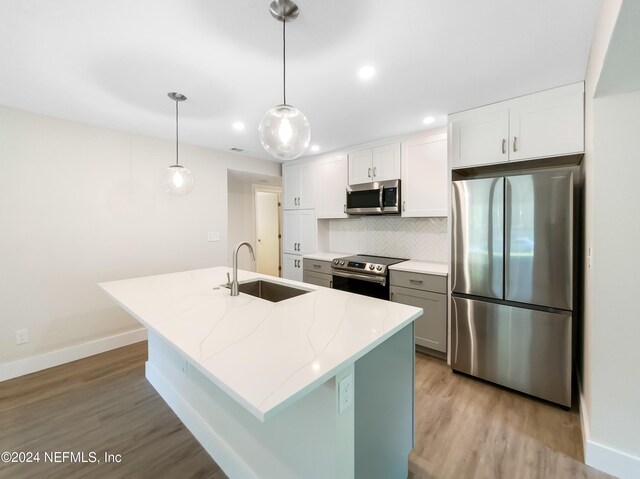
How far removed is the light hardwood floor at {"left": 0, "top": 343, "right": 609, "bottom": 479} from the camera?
154cm

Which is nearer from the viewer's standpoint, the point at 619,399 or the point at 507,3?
the point at 507,3

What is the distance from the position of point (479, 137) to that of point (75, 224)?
3.86 meters

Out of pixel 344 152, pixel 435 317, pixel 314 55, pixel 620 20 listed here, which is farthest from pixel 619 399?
pixel 344 152

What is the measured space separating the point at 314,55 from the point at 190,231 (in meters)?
2.70

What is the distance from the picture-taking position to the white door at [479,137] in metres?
2.27

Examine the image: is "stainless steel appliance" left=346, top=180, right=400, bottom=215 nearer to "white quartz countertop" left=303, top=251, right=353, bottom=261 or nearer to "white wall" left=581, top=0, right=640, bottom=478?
"white quartz countertop" left=303, top=251, right=353, bottom=261

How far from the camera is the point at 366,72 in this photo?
1.85m

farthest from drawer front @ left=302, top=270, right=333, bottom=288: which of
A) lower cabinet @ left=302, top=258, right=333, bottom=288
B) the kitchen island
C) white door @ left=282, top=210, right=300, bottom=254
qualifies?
the kitchen island

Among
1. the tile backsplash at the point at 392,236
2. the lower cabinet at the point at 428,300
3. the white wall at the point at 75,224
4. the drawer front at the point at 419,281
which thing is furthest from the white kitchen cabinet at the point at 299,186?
the lower cabinet at the point at 428,300

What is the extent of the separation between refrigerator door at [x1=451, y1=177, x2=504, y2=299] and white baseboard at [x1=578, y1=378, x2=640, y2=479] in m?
0.96

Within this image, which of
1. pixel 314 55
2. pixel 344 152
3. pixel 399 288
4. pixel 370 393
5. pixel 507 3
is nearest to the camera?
pixel 370 393

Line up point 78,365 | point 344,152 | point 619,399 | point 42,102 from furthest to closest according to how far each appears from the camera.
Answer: point 344,152
point 78,365
point 42,102
point 619,399

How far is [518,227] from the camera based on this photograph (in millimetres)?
2094

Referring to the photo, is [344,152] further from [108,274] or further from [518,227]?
[108,274]
